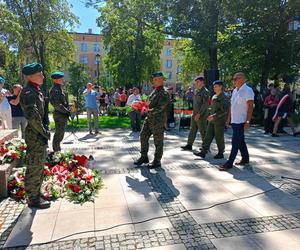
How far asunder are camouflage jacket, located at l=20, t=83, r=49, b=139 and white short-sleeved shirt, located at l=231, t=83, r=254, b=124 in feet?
12.0

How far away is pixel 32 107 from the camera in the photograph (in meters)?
3.99

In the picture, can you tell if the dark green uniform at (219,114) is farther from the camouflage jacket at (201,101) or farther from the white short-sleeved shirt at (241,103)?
the white short-sleeved shirt at (241,103)

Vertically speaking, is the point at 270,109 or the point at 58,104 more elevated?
the point at 58,104

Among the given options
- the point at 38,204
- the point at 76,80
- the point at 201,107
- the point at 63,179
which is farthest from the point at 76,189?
the point at 76,80

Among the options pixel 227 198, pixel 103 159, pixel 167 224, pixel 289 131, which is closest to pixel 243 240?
pixel 167 224

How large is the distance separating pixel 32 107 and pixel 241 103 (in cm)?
387

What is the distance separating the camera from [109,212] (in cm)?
418

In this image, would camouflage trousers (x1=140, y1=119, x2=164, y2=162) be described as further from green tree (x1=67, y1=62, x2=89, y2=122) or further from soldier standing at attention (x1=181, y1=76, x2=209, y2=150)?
green tree (x1=67, y1=62, x2=89, y2=122)

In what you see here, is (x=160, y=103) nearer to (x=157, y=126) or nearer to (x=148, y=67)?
(x=157, y=126)

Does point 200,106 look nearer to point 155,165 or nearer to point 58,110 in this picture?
point 155,165

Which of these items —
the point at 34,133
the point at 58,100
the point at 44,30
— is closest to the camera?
the point at 34,133

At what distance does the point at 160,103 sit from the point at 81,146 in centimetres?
368

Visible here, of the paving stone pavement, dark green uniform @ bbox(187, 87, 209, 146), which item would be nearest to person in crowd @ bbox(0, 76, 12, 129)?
the paving stone pavement

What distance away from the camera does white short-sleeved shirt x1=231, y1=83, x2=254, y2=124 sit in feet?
19.4
